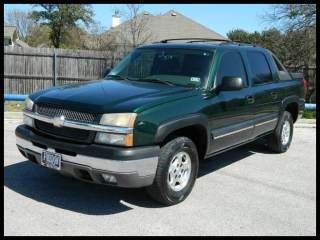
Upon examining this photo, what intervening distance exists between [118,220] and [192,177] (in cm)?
119

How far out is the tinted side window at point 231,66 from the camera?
20.7 ft

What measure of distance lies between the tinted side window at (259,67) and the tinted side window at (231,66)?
0.36m

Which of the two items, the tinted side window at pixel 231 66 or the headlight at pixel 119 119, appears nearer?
the headlight at pixel 119 119

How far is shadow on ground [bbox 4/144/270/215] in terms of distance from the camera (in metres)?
5.29

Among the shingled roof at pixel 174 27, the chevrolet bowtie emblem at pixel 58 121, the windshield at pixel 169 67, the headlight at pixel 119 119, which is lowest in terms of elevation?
the chevrolet bowtie emblem at pixel 58 121

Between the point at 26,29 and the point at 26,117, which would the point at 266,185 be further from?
the point at 26,29

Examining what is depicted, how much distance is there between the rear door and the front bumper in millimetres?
2608

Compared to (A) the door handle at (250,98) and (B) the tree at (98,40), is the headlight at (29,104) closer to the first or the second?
(A) the door handle at (250,98)

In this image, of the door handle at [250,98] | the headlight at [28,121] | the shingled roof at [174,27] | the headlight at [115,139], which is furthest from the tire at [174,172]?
the shingled roof at [174,27]

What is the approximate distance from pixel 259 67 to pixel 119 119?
344 centimetres

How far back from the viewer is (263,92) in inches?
285

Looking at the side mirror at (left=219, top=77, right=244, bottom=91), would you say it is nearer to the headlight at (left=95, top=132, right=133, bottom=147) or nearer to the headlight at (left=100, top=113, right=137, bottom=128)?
the headlight at (left=100, top=113, right=137, bottom=128)

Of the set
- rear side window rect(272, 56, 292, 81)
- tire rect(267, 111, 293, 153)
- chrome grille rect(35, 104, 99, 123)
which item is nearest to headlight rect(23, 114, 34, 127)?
chrome grille rect(35, 104, 99, 123)

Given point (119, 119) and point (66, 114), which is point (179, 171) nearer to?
point (119, 119)
